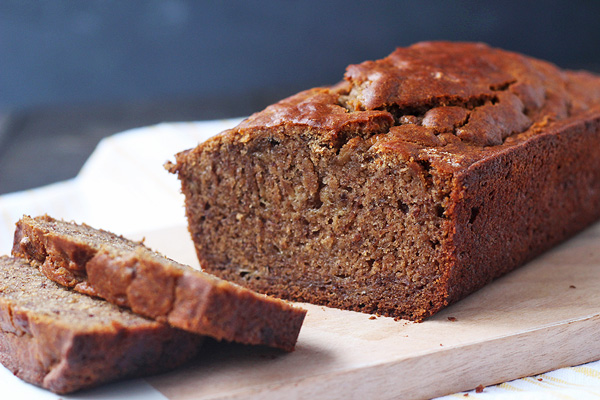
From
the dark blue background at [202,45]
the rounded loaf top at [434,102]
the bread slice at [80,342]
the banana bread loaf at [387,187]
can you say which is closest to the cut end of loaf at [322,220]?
the banana bread loaf at [387,187]

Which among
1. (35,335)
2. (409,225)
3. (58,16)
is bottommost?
(35,335)

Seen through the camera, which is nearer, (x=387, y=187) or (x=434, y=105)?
(x=387, y=187)

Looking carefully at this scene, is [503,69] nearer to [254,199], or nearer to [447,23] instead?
[254,199]

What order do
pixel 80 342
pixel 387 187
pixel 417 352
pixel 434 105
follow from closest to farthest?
pixel 80 342
pixel 417 352
pixel 387 187
pixel 434 105

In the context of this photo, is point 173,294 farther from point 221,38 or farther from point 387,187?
point 221,38

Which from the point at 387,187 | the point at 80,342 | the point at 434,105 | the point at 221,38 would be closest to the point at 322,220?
the point at 387,187

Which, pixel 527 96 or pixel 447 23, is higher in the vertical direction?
pixel 447 23

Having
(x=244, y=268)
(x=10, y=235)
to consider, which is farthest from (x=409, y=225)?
(x=10, y=235)
